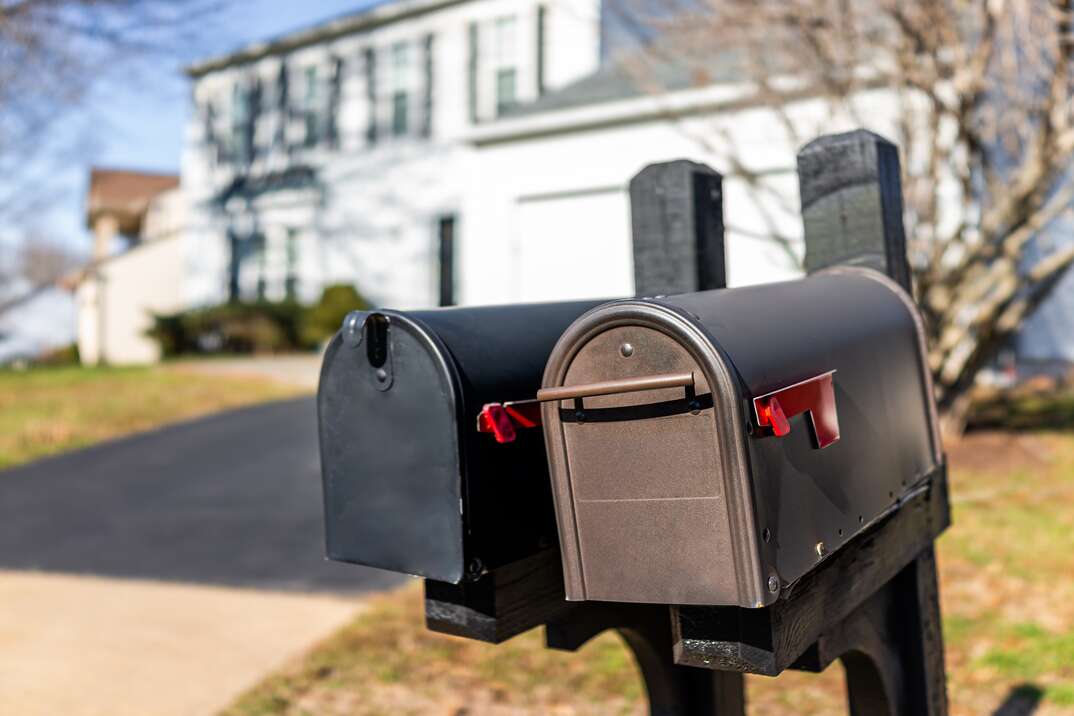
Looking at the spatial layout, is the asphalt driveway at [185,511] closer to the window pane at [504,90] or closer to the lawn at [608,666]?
the lawn at [608,666]

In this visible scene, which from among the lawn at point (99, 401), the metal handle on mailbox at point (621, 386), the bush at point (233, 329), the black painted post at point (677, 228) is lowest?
the lawn at point (99, 401)

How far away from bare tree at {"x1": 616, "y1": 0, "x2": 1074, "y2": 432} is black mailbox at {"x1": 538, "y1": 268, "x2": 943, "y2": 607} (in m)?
5.61

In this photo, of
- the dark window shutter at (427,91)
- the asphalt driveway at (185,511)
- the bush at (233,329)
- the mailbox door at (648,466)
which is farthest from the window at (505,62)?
the mailbox door at (648,466)

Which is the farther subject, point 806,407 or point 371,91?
point 371,91

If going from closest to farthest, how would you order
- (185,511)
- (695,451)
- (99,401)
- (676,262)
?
(695,451) < (676,262) < (185,511) < (99,401)

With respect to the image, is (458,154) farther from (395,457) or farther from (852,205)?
(395,457)

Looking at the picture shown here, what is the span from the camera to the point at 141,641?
4395 mm

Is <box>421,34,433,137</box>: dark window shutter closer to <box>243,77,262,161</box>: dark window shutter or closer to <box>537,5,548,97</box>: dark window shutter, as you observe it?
<box>537,5,548,97</box>: dark window shutter

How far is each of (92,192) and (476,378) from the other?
39211mm

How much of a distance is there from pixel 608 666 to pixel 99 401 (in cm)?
1017

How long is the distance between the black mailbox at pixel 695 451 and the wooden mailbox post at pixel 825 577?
10.2 inches

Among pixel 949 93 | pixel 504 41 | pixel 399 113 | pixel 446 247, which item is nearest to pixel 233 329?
pixel 446 247

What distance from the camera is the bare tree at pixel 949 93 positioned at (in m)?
6.48

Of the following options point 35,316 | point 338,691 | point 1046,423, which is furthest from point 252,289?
point 35,316
